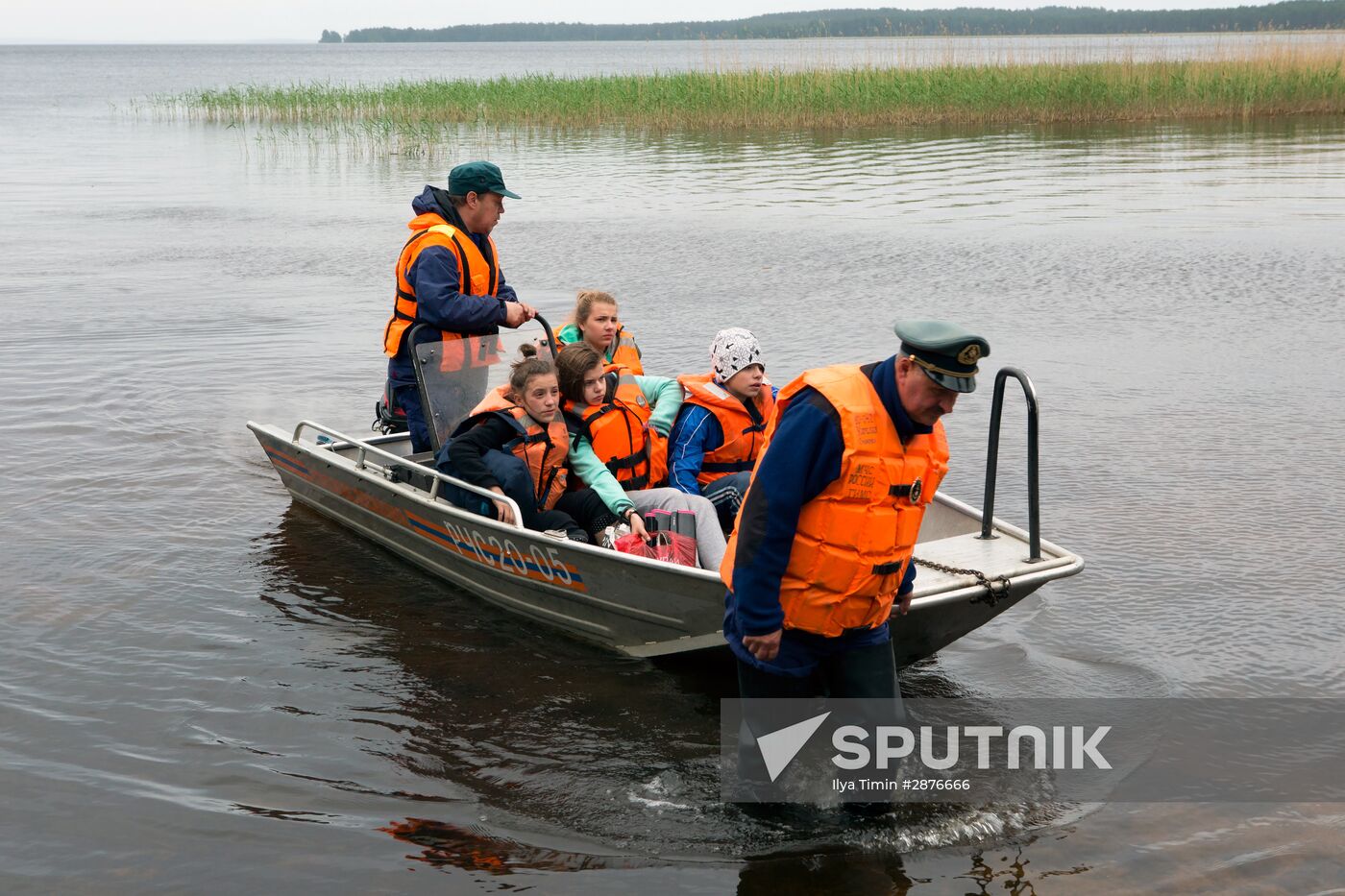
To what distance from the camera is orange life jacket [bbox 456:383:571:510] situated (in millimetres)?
6129

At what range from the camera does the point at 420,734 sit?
542 cm

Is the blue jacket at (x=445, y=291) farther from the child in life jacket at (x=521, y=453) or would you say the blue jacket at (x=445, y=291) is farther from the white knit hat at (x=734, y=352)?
the white knit hat at (x=734, y=352)

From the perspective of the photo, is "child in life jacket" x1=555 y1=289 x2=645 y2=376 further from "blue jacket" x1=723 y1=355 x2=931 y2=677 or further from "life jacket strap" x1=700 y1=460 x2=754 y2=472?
"blue jacket" x1=723 y1=355 x2=931 y2=677

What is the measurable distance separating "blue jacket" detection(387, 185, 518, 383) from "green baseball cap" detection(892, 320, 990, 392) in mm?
3774

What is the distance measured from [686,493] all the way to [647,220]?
545 inches

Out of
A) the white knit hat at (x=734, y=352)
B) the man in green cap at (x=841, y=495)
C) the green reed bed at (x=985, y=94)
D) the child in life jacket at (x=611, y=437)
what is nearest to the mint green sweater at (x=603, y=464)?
the child in life jacket at (x=611, y=437)

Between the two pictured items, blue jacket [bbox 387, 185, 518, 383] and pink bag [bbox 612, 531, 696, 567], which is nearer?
pink bag [bbox 612, 531, 696, 567]

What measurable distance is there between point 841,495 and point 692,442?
2496mm

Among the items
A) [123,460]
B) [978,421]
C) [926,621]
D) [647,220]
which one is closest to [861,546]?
[926,621]

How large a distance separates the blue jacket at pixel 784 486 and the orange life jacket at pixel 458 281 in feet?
12.0

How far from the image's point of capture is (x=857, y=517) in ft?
12.2

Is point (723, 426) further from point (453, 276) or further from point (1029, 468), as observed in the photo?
point (453, 276)

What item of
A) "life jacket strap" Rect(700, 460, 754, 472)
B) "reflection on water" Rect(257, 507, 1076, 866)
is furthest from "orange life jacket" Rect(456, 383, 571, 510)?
"reflection on water" Rect(257, 507, 1076, 866)

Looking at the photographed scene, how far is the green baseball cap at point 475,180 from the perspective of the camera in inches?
273
